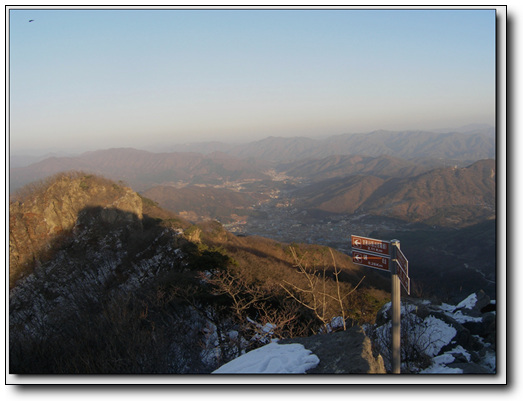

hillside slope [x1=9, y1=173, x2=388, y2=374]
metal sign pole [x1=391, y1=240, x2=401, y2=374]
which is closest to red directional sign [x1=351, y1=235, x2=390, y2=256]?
metal sign pole [x1=391, y1=240, x2=401, y2=374]

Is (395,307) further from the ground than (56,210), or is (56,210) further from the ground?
(395,307)

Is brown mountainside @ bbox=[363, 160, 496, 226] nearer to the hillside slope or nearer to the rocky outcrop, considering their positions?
the hillside slope

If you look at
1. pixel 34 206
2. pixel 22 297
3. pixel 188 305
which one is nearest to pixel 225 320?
pixel 188 305

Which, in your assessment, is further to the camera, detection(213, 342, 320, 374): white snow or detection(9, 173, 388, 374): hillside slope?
detection(9, 173, 388, 374): hillside slope

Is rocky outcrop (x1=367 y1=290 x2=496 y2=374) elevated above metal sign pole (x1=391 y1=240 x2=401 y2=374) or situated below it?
below

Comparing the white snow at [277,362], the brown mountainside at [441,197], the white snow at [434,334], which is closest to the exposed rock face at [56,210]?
the white snow at [277,362]

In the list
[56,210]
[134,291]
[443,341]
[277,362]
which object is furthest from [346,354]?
[56,210]

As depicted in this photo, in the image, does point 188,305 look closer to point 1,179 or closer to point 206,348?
point 206,348

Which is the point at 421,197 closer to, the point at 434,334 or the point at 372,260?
the point at 434,334
